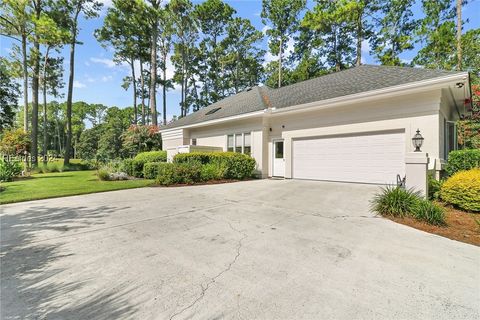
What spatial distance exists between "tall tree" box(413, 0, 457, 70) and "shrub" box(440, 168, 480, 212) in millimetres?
17346

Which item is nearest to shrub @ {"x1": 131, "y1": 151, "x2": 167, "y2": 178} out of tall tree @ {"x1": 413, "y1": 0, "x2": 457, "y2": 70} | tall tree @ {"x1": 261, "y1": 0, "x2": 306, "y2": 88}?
tall tree @ {"x1": 261, "y1": 0, "x2": 306, "y2": 88}

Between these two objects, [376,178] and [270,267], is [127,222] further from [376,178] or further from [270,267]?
[376,178]

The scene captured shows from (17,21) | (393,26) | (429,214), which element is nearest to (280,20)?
(393,26)

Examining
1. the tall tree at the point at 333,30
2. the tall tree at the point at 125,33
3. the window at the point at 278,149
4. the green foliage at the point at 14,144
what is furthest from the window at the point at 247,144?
the tall tree at the point at 333,30

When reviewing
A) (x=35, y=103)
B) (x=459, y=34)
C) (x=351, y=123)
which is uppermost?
(x=459, y=34)

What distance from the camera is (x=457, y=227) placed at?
188 inches

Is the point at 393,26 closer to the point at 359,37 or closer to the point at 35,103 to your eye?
the point at 359,37

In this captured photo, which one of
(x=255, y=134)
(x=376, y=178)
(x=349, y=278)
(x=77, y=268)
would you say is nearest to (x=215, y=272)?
Result: (x=349, y=278)

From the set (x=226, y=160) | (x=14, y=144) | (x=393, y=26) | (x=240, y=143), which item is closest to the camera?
(x=226, y=160)

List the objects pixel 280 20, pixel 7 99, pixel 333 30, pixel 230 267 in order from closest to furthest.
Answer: pixel 230 267, pixel 333 30, pixel 280 20, pixel 7 99

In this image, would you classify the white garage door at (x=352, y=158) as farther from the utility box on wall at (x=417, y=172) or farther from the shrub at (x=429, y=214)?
the shrub at (x=429, y=214)

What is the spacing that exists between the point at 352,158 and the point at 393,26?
19.6 m

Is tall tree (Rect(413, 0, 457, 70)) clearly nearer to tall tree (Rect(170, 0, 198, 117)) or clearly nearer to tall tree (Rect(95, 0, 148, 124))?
tall tree (Rect(170, 0, 198, 117))

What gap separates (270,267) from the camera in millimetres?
3051
